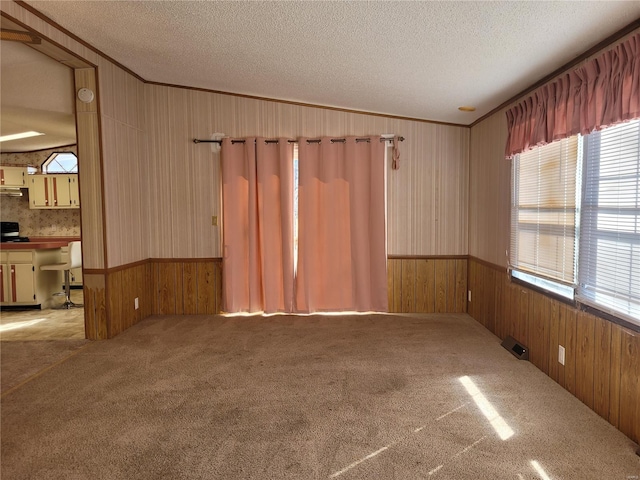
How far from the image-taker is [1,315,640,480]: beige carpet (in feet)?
6.27

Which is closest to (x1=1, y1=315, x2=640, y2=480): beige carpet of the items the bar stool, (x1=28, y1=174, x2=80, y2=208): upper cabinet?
the bar stool

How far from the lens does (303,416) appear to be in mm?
2381

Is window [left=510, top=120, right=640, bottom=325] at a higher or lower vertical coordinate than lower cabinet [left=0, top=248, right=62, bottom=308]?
higher

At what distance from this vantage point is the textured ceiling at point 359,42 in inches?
88.8

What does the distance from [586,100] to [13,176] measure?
25.2 ft

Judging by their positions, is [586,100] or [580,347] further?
[580,347]

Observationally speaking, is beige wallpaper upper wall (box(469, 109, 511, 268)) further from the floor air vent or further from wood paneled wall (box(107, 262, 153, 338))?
wood paneled wall (box(107, 262, 153, 338))

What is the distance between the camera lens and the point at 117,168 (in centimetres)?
401

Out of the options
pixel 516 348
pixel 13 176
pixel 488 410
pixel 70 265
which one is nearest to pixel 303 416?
pixel 488 410

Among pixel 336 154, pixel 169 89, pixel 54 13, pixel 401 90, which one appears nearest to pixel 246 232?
pixel 336 154

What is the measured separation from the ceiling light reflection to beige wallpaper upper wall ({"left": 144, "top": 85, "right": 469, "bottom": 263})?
217cm

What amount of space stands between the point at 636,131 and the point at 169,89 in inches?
174

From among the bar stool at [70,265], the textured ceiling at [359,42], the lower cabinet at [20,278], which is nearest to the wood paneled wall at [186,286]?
the bar stool at [70,265]

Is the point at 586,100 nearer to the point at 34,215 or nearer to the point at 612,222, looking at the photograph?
the point at 612,222
